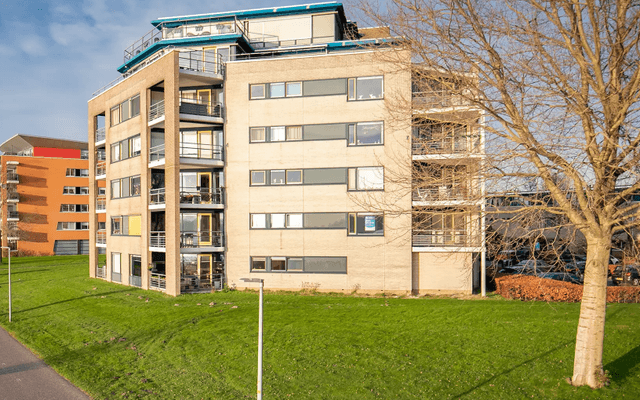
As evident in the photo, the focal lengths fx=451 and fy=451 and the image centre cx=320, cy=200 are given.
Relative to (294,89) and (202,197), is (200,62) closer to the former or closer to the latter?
(294,89)

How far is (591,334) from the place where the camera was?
10.8 metres

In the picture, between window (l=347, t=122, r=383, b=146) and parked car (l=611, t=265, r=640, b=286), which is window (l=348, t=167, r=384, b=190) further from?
parked car (l=611, t=265, r=640, b=286)

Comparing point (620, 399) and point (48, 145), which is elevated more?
point (48, 145)

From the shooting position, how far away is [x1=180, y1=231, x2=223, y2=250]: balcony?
27.0m

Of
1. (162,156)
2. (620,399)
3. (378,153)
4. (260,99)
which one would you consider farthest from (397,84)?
(620,399)

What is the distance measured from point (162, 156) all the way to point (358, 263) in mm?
13871

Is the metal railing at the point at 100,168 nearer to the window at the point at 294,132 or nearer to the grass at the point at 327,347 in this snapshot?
the grass at the point at 327,347

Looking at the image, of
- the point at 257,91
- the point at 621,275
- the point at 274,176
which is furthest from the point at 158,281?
the point at 621,275

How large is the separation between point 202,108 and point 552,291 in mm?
21182

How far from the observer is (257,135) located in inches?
1032

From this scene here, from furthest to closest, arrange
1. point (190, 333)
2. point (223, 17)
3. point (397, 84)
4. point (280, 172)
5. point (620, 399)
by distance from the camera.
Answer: point (223, 17) → point (280, 172) → point (397, 84) → point (190, 333) → point (620, 399)

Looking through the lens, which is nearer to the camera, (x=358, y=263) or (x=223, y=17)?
(x=358, y=263)

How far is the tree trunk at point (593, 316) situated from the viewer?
35.2 feet

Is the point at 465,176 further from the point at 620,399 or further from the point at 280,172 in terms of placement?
the point at 280,172
